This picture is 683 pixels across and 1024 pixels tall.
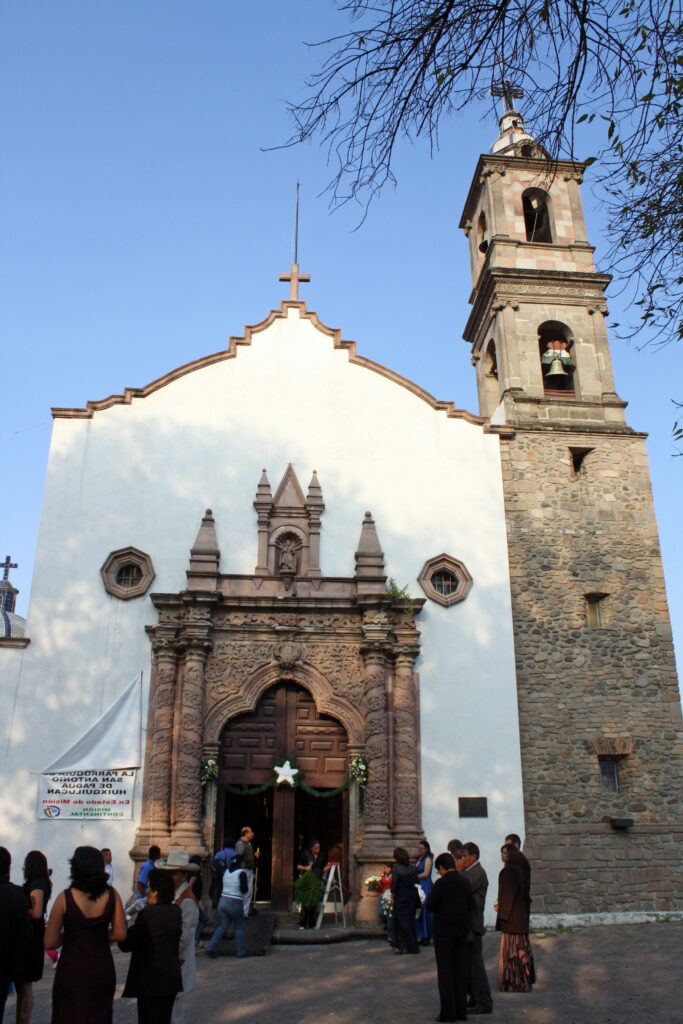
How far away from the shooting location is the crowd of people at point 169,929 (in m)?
4.97

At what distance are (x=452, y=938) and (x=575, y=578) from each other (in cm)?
968

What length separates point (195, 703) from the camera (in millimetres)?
14430

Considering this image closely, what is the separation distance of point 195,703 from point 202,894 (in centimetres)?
307

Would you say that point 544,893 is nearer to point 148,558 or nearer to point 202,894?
point 202,894

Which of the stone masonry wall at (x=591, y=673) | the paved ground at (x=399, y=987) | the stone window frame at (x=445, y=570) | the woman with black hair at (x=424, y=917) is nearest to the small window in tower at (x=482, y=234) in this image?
the stone masonry wall at (x=591, y=673)

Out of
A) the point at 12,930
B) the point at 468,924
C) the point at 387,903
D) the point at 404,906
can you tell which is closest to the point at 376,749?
the point at 387,903

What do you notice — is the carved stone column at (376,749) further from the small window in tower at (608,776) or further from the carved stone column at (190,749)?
the small window in tower at (608,776)

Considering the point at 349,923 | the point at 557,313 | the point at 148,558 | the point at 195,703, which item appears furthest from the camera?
the point at 557,313

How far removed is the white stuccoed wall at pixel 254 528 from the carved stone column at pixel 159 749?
1.26 ft

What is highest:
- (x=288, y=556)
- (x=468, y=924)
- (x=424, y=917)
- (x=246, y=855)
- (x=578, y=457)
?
(x=578, y=457)

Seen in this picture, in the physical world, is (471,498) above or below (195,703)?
above

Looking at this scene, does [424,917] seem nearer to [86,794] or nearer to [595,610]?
[86,794]

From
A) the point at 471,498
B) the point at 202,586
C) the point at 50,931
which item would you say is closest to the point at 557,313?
the point at 471,498

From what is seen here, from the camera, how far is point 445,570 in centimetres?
1622
